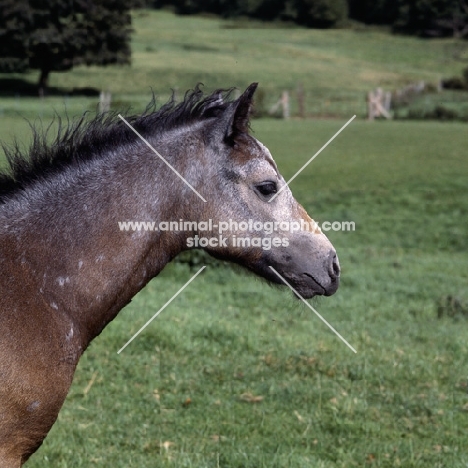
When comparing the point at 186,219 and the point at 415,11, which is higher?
the point at 186,219

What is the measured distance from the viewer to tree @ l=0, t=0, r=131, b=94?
42.2 m

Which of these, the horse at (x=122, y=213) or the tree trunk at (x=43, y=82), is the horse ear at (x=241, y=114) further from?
the tree trunk at (x=43, y=82)

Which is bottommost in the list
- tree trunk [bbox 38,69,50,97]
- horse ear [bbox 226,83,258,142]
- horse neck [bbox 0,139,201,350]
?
tree trunk [bbox 38,69,50,97]

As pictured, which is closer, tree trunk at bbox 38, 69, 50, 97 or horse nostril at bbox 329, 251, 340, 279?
horse nostril at bbox 329, 251, 340, 279

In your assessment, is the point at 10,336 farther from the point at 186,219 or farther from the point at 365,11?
the point at 365,11

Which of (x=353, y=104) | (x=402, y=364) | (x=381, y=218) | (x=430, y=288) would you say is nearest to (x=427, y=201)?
(x=381, y=218)

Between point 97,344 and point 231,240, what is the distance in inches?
172

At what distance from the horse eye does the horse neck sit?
387mm

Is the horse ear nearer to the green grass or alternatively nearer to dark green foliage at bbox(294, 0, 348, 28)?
the green grass

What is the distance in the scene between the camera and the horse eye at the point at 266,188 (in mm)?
3717

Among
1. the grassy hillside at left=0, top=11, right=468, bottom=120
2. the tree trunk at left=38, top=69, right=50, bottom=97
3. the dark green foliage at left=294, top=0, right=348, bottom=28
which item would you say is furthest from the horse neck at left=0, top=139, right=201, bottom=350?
the dark green foliage at left=294, top=0, right=348, bottom=28

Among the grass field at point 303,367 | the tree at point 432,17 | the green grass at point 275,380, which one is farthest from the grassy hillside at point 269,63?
the green grass at point 275,380

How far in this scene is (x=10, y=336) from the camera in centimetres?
327

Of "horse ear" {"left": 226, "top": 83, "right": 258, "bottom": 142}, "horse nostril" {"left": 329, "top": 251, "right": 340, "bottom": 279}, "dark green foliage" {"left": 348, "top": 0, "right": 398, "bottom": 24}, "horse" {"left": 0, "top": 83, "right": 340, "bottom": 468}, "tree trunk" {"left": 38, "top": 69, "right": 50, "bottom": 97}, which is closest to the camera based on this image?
"horse" {"left": 0, "top": 83, "right": 340, "bottom": 468}
